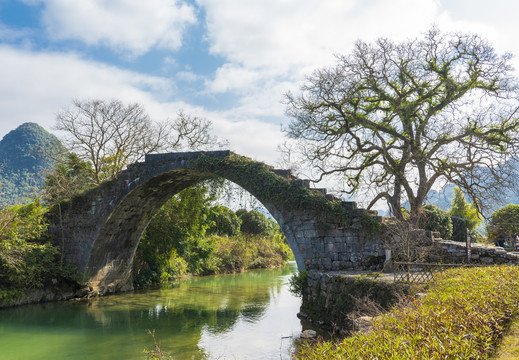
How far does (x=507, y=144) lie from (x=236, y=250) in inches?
680

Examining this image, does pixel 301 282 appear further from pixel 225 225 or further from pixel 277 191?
pixel 225 225

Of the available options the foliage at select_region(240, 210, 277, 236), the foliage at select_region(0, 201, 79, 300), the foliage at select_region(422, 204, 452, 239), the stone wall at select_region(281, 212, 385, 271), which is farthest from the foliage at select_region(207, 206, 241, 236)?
the stone wall at select_region(281, 212, 385, 271)

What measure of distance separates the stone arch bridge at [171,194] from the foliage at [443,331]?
5212 millimetres

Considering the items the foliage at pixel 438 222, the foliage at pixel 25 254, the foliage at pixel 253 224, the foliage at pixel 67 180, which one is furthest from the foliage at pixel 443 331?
the foliage at pixel 253 224

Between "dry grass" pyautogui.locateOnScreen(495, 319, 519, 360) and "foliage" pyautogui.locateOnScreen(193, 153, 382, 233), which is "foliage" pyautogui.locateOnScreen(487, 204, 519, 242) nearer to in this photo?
"foliage" pyautogui.locateOnScreen(193, 153, 382, 233)

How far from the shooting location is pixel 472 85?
1141cm

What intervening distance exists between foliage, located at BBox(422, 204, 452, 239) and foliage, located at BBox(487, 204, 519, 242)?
1.66m

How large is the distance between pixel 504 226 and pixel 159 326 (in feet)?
48.5

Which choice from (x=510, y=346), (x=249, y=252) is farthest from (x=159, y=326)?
(x=249, y=252)

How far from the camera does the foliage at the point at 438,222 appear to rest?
17.0 meters

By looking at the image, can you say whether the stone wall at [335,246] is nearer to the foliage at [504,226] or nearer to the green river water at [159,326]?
the green river water at [159,326]

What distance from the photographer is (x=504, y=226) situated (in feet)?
55.1

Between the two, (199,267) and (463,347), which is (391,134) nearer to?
(463,347)

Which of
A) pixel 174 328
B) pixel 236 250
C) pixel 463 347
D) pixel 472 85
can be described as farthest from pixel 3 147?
pixel 463 347
